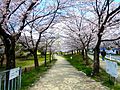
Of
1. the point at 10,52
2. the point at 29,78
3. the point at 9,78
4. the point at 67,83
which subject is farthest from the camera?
the point at 29,78

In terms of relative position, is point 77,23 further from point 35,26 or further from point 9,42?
point 9,42

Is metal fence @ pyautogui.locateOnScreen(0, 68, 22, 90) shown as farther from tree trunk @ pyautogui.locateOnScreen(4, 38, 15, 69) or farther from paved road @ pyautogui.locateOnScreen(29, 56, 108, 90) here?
paved road @ pyautogui.locateOnScreen(29, 56, 108, 90)

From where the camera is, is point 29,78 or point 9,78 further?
point 29,78

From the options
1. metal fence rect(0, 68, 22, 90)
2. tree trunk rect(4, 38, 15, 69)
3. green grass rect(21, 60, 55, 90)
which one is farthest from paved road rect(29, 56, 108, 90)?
metal fence rect(0, 68, 22, 90)

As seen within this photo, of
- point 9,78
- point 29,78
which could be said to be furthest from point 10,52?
point 29,78

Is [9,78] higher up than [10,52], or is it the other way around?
[10,52]

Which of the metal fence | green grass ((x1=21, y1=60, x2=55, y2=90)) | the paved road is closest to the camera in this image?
the metal fence

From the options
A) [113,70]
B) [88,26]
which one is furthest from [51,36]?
[113,70]

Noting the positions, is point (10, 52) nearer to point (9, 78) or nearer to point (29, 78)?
point (9, 78)

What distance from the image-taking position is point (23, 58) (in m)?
61.2

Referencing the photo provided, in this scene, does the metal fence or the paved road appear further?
the paved road

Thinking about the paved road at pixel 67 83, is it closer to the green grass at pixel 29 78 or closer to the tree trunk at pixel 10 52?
the green grass at pixel 29 78

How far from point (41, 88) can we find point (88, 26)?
16.8 m

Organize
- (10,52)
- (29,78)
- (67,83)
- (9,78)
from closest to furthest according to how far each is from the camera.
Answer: (9,78), (10,52), (67,83), (29,78)
